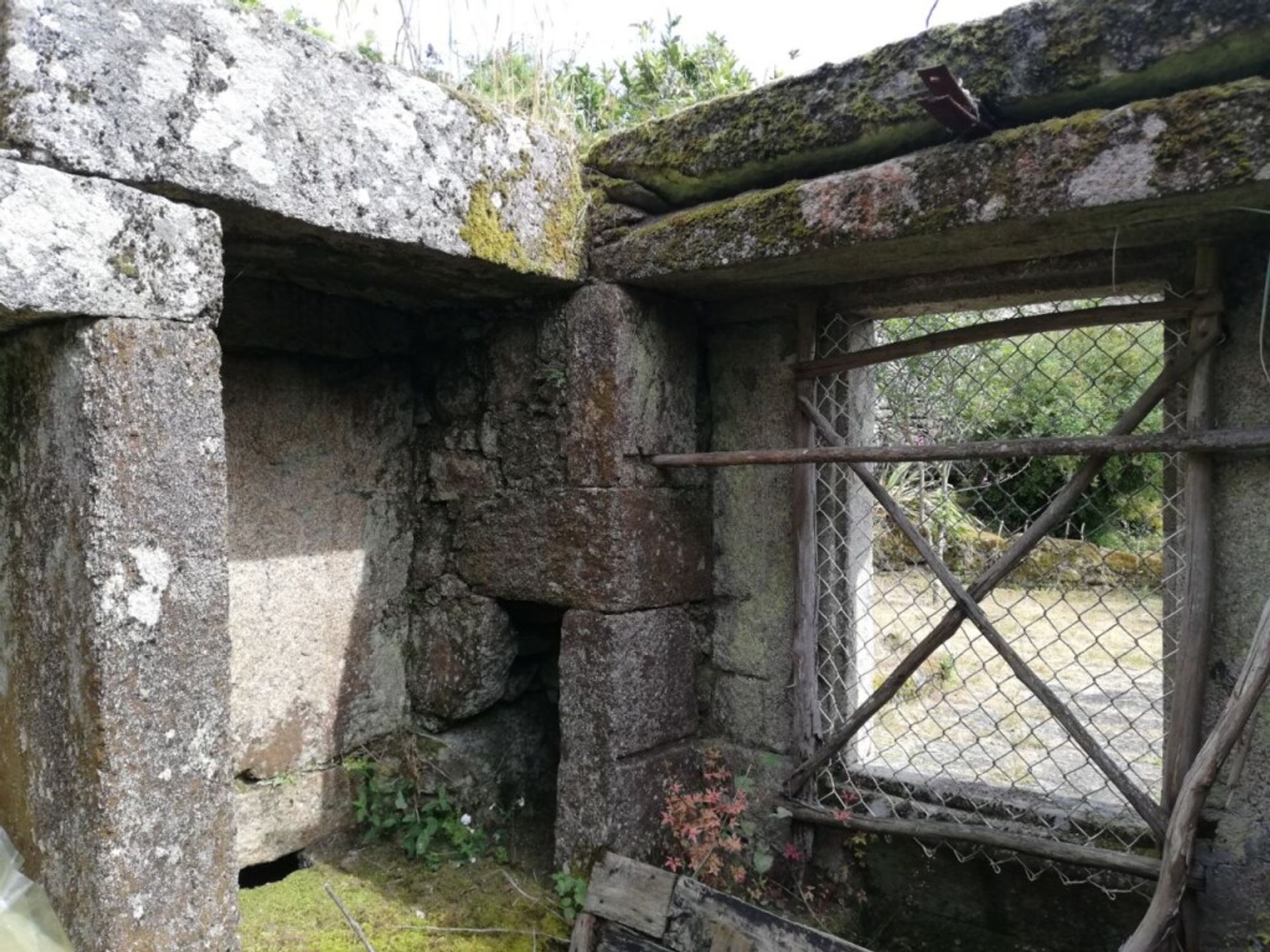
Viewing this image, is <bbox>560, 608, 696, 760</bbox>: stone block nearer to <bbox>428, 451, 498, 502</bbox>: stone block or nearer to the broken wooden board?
the broken wooden board

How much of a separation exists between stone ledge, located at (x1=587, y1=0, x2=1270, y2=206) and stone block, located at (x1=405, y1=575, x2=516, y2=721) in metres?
1.48

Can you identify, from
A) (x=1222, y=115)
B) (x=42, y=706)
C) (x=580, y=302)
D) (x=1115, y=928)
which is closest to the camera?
(x=1222, y=115)

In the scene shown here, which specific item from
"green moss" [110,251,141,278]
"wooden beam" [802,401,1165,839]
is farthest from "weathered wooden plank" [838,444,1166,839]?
"green moss" [110,251,141,278]

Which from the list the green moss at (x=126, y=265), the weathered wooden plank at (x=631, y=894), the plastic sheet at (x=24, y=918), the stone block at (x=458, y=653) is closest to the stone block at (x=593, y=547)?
the stone block at (x=458, y=653)

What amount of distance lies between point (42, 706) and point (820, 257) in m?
2.01

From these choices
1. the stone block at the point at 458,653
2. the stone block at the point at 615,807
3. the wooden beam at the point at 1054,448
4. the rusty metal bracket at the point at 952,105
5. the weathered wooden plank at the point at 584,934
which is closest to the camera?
the rusty metal bracket at the point at 952,105

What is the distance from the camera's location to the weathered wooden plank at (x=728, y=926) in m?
2.20

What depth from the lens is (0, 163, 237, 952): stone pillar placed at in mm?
1766

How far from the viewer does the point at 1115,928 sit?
2.37 m

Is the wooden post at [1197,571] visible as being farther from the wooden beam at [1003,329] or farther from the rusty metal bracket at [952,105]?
the rusty metal bracket at [952,105]

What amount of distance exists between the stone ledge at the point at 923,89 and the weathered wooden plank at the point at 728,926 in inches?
72.5

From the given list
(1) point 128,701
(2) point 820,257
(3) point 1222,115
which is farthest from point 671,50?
(1) point 128,701

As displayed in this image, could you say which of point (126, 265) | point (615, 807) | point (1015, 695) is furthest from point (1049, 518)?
point (1015, 695)

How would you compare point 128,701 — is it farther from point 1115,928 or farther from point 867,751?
point 1115,928
